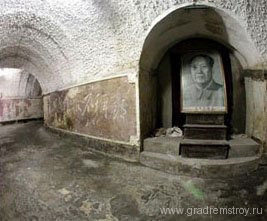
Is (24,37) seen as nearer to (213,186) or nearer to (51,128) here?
(51,128)

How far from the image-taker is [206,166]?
401 cm

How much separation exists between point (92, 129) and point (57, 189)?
2.23m

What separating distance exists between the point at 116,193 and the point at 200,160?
1421 mm

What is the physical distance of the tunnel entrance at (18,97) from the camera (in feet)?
36.8

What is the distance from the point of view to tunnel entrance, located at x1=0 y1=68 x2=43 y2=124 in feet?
36.8

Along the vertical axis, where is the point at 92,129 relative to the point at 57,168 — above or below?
above

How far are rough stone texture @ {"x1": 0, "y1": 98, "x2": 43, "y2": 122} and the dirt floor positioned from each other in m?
7.23

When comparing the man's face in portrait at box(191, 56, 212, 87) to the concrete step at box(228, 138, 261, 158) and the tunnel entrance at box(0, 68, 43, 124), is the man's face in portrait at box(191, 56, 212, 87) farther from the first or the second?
the tunnel entrance at box(0, 68, 43, 124)

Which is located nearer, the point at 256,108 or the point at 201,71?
the point at 256,108

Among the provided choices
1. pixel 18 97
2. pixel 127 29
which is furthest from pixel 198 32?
pixel 18 97

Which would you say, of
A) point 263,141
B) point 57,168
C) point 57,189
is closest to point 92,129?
point 57,168

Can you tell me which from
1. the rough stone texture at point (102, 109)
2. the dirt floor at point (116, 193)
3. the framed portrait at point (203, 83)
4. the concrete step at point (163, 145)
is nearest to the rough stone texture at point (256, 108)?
the framed portrait at point (203, 83)

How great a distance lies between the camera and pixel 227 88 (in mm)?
5305

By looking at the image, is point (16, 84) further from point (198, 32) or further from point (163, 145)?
point (163, 145)
